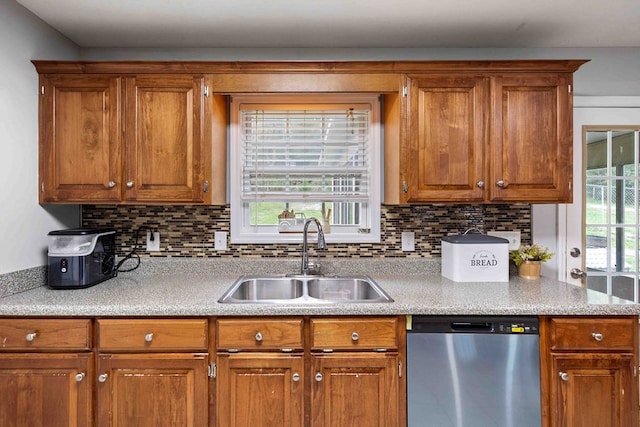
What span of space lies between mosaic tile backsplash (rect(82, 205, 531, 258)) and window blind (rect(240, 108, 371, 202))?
10.6 inches

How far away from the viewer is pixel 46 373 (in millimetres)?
1586

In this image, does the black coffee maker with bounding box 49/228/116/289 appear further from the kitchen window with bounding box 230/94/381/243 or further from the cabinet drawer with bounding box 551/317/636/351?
the cabinet drawer with bounding box 551/317/636/351

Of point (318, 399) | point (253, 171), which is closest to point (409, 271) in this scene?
point (318, 399)

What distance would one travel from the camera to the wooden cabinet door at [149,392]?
1.58 m

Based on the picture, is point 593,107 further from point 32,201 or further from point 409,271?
point 32,201

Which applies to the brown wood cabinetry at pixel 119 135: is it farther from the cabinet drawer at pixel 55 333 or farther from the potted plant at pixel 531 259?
the potted plant at pixel 531 259

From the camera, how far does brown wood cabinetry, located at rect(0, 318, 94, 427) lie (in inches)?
62.1

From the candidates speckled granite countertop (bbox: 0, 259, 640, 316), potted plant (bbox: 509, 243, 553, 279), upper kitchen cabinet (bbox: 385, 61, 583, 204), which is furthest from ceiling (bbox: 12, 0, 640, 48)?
speckled granite countertop (bbox: 0, 259, 640, 316)

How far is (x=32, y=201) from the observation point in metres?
1.93

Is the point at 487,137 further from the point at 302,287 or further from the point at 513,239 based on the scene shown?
the point at 302,287

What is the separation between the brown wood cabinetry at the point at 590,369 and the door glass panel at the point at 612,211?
0.89 meters

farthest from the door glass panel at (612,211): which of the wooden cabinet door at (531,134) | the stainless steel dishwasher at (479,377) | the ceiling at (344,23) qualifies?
the stainless steel dishwasher at (479,377)

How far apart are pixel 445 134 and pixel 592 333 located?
3.69 ft

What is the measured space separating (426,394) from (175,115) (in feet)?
5.96
